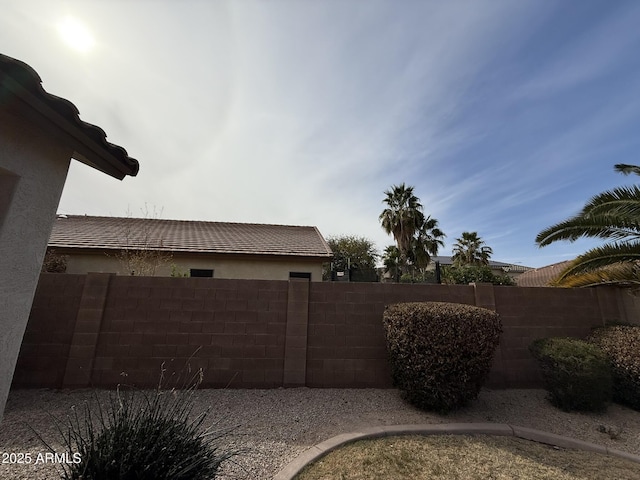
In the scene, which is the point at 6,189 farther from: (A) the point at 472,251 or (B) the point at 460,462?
(A) the point at 472,251

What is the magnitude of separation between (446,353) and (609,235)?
5.50m

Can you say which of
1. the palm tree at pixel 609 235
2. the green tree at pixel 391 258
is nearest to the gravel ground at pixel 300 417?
the palm tree at pixel 609 235

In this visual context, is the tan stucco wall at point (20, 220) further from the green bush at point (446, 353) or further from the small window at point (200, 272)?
the small window at point (200, 272)

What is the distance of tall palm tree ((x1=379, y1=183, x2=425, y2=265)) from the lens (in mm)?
24859

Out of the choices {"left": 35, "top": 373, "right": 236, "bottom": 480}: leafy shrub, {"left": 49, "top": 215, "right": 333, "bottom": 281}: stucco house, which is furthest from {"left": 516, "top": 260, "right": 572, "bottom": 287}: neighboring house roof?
{"left": 35, "top": 373, "right": 236, "bottom": 480}: leafy shrub

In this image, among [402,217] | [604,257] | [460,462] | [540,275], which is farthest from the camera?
[402,217]

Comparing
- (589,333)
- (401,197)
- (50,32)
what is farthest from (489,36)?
(401,197)

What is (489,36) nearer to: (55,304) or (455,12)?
(455,12)

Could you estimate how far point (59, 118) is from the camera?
6.91ft

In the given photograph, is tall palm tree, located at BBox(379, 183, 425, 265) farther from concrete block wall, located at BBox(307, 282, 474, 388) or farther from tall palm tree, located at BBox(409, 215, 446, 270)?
concrete block wall, located at BBox(307, 282, 474, 388)

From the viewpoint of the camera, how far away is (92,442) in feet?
7.20

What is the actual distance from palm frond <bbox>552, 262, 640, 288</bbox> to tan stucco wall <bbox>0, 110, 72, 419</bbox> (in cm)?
926

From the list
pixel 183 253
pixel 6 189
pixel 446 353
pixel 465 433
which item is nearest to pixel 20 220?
pixel 6 189

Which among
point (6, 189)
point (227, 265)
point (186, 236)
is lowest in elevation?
point (6, 189)
